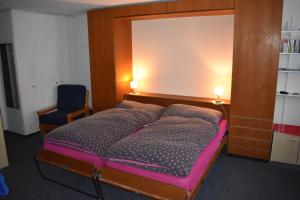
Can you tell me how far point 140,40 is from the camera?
4.51 meters

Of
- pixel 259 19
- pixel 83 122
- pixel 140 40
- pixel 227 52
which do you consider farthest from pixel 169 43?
pixel 83 122

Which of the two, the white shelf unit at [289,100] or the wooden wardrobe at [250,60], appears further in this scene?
the white shelf unit at [289,100]

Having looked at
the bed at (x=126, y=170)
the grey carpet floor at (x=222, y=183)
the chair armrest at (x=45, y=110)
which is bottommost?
the grey carpet floor at (x=222, y=183)

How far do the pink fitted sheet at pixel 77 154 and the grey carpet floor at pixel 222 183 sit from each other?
39cm

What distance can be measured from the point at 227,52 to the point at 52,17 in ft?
10.8

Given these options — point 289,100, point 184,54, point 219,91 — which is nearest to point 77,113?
point 184,54

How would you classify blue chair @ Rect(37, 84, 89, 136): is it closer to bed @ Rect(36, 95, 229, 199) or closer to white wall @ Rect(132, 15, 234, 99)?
white wall @ Rect(132, 15, 234, 99)

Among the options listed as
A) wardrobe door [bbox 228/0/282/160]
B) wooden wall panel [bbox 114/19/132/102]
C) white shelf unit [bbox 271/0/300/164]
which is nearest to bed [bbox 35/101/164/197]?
wooden wall panel [bbox 114/19/132/102]

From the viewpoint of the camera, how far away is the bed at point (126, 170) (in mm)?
2168

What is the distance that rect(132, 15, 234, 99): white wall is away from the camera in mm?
3826

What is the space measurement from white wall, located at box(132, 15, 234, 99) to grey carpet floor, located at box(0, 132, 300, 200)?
1223 millimetres

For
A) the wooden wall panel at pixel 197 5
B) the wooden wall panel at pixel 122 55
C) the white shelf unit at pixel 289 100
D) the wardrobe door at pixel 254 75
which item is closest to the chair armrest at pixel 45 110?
the wooden wall panel at pixel 122 55

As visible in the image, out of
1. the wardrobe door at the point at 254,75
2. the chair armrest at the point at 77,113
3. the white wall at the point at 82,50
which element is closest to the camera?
the wardrobe door at the point at 254,75

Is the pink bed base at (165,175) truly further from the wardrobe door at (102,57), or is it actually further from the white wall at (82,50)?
the white wall at (82,50)
